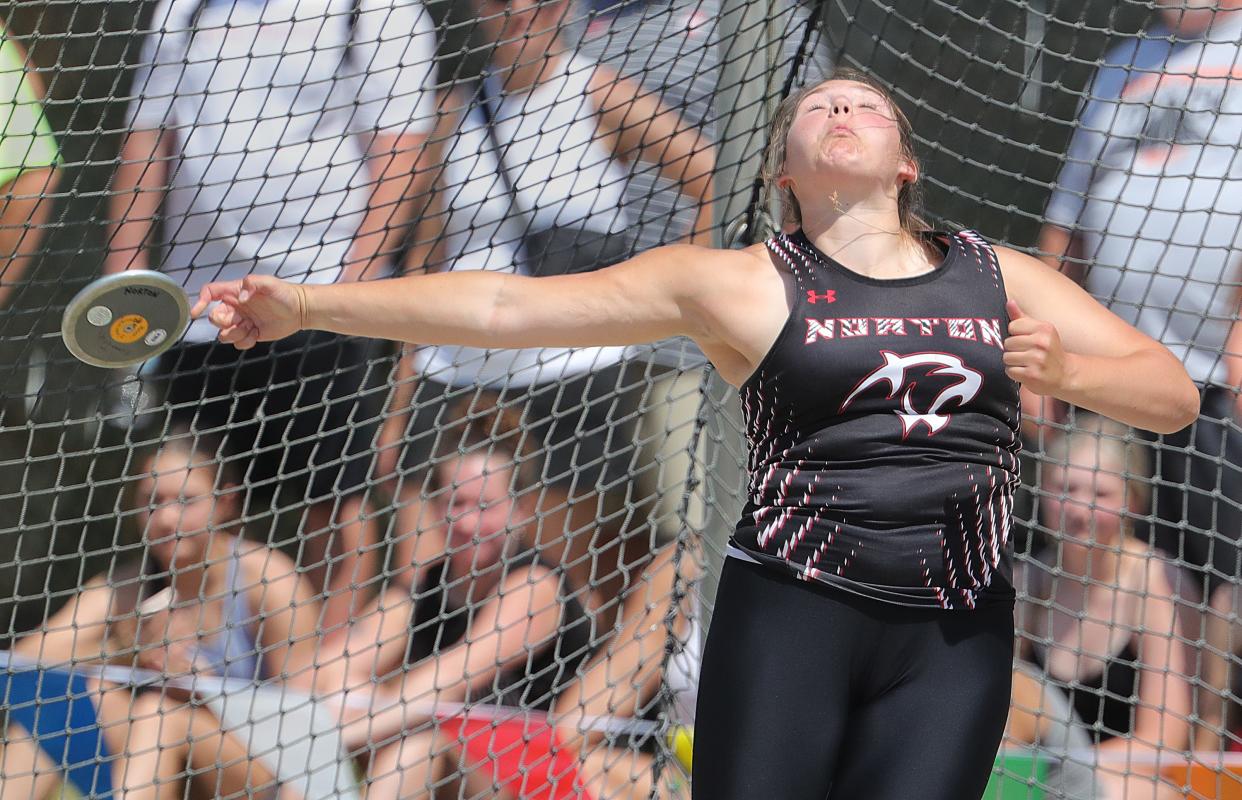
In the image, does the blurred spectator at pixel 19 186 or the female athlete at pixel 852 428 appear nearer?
the female athlete at pixel 852 428

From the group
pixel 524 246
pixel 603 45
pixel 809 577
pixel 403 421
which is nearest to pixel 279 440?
pixel 403 421

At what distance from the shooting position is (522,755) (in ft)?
8.07

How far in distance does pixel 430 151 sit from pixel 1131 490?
1525mm

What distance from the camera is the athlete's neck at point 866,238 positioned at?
1420 millimetres

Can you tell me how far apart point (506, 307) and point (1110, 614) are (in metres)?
1.53

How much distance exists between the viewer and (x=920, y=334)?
1.33m

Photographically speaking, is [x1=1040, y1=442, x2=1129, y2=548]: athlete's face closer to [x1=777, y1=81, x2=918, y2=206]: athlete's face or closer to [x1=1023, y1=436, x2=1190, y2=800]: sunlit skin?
[x1=1023, y1=436, x2=1190, y2=800]: sunlit skin

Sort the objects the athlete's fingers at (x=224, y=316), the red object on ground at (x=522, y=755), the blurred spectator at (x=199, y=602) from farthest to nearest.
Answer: the blurred spectator at (x=199, y=602), the red object on ground at (x=522, y=755), the athlete's fingers at (x=224, y=316)

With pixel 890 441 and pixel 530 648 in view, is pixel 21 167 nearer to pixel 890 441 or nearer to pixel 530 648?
pixel 530 648

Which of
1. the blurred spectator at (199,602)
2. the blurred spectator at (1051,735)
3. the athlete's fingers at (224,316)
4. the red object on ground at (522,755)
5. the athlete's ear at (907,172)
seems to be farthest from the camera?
the blurred spectator at (199,602)

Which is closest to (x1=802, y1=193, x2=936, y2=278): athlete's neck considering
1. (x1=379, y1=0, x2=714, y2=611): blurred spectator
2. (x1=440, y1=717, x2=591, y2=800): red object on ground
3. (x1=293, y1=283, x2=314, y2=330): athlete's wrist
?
(x1=293, y1=283, x2=314, y2=330): athlete's wrist

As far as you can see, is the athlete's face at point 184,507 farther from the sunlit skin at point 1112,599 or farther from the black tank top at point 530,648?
the sunlit skin at point 1112,599

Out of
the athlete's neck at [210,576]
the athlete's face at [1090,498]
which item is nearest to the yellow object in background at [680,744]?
the athlete's face at [1090,498]

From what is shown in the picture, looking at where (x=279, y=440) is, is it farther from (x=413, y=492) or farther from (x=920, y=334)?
(x=920, y=334)
